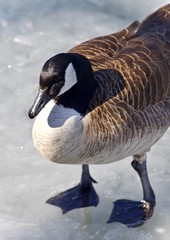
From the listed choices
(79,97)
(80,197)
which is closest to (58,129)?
(79,97)

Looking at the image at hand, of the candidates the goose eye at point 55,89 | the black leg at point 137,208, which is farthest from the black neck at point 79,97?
the black leg at point 137,208

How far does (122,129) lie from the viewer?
3.80 m

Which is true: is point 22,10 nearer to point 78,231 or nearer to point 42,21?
point 42,21

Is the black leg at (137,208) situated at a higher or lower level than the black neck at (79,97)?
lower

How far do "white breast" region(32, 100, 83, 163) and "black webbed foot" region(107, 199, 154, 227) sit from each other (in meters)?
0.79

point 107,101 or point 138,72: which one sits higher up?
point 138,72

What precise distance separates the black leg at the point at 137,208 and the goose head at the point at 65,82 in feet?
2.69

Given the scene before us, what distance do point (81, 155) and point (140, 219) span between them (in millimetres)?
807

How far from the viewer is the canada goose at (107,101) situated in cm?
363

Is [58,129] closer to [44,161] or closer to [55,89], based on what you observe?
[55,89]

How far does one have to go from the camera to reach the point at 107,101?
3754mm

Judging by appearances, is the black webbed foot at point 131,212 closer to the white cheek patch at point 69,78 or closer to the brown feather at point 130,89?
the brown feather at point 130,89

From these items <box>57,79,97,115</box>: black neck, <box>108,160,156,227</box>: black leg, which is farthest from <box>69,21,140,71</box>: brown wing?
<box>108,160,156,227</box>: black leg

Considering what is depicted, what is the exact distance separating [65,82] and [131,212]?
1236 millimetres
